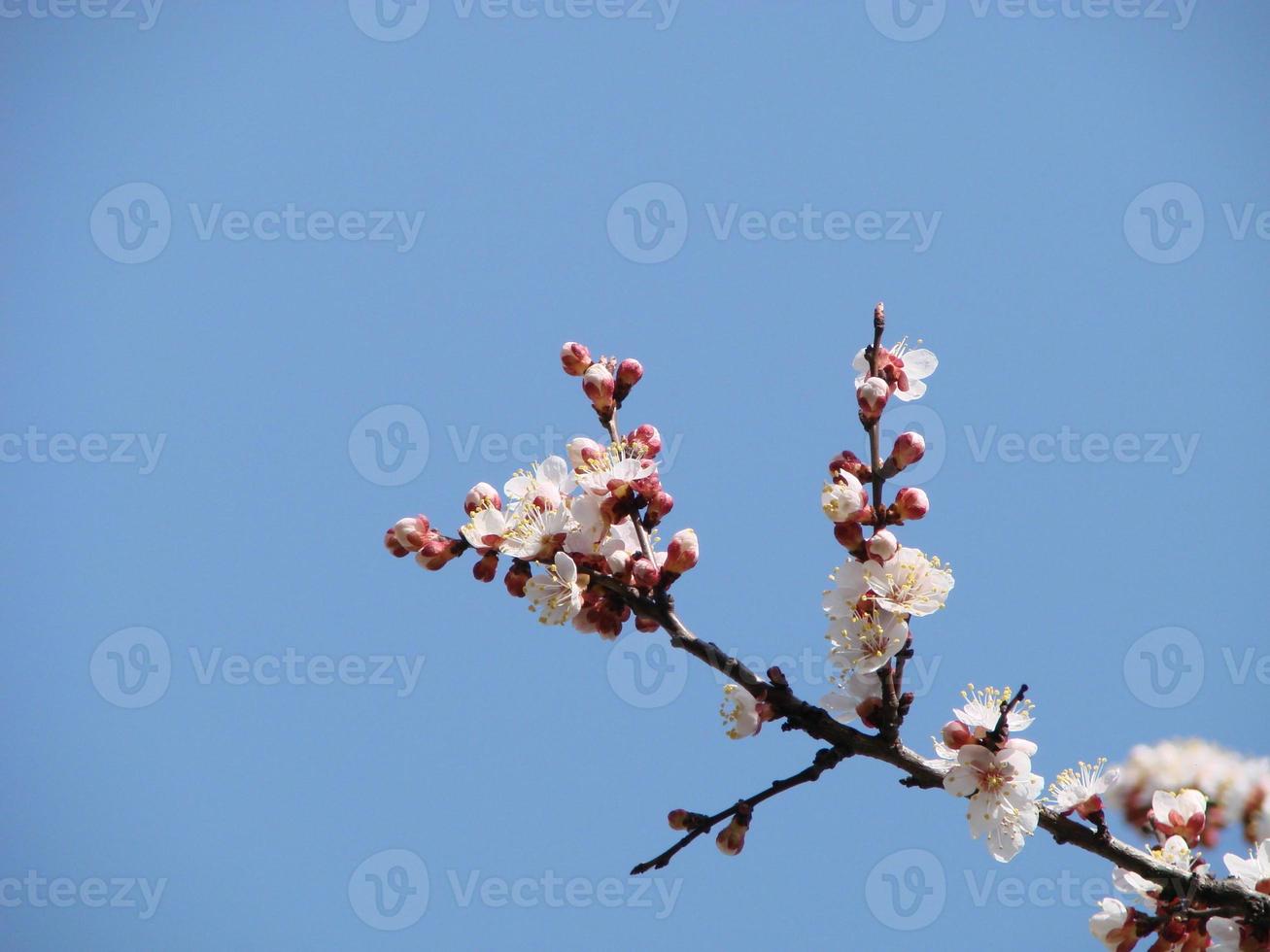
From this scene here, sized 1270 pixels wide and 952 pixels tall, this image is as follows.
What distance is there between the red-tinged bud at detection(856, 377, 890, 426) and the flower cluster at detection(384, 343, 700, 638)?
538 mm

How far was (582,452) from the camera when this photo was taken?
3.04 meters

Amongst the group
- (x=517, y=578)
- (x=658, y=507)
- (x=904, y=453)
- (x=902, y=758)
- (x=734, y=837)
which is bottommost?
(x=734, y=837)

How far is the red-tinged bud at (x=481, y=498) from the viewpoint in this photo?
3.15m

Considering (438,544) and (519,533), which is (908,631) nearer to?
(519,533)

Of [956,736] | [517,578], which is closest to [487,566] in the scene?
[517,578]

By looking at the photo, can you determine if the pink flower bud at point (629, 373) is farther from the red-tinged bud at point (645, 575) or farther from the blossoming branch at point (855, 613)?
the red-tinged bud at point (645, 575)

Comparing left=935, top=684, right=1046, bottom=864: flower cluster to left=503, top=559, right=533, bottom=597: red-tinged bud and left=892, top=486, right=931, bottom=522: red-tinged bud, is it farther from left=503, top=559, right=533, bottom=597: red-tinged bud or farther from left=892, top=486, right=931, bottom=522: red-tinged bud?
left=503, top=559, right=533, bottom=597: red-tinged bud

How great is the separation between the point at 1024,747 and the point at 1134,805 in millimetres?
2539

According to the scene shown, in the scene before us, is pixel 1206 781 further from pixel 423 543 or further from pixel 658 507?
pixel 423 543

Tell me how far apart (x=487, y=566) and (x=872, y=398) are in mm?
1093

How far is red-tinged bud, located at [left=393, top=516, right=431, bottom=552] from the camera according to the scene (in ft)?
9.96

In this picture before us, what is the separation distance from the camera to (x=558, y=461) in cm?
318

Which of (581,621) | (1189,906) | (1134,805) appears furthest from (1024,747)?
(1134,805)

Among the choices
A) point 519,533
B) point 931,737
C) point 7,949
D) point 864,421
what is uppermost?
point 864,421
